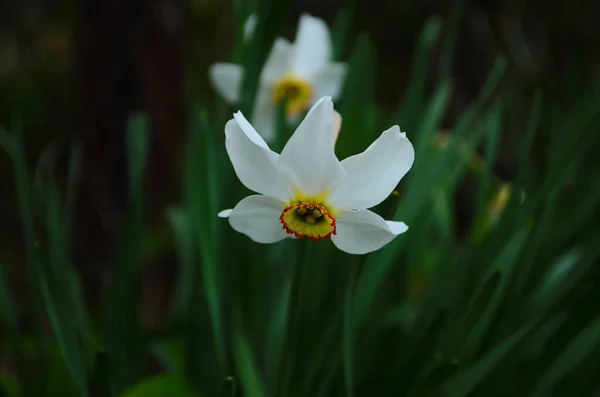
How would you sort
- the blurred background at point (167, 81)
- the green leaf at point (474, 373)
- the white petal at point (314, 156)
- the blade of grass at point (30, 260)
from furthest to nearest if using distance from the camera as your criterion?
the blurred background at point (167, 81) < the blade of grass at point (30, 260) < the green leaf at point (474, 373) < the white petal at point (314, 156)

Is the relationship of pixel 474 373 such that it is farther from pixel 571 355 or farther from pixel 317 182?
pixel 317 182

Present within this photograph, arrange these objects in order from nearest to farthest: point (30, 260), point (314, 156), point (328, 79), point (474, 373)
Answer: point (314, 156), point (474, 373), point (30, 260), point (328, 79)

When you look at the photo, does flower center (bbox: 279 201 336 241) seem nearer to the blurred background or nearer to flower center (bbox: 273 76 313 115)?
the blurred background

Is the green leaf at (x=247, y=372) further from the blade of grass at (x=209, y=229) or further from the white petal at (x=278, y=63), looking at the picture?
the white petal at (x=278, y=63)

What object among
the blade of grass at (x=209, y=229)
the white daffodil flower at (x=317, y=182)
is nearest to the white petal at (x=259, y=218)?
the white daffodil flower at (x=317, y=182)

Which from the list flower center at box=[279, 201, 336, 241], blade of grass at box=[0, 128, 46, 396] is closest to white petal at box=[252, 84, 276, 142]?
blade of grass at box=[0, 128, 46, 396]

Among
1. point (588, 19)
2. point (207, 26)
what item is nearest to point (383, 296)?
point (207, 26)

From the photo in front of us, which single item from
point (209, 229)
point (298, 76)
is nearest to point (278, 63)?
point (298, 76)
